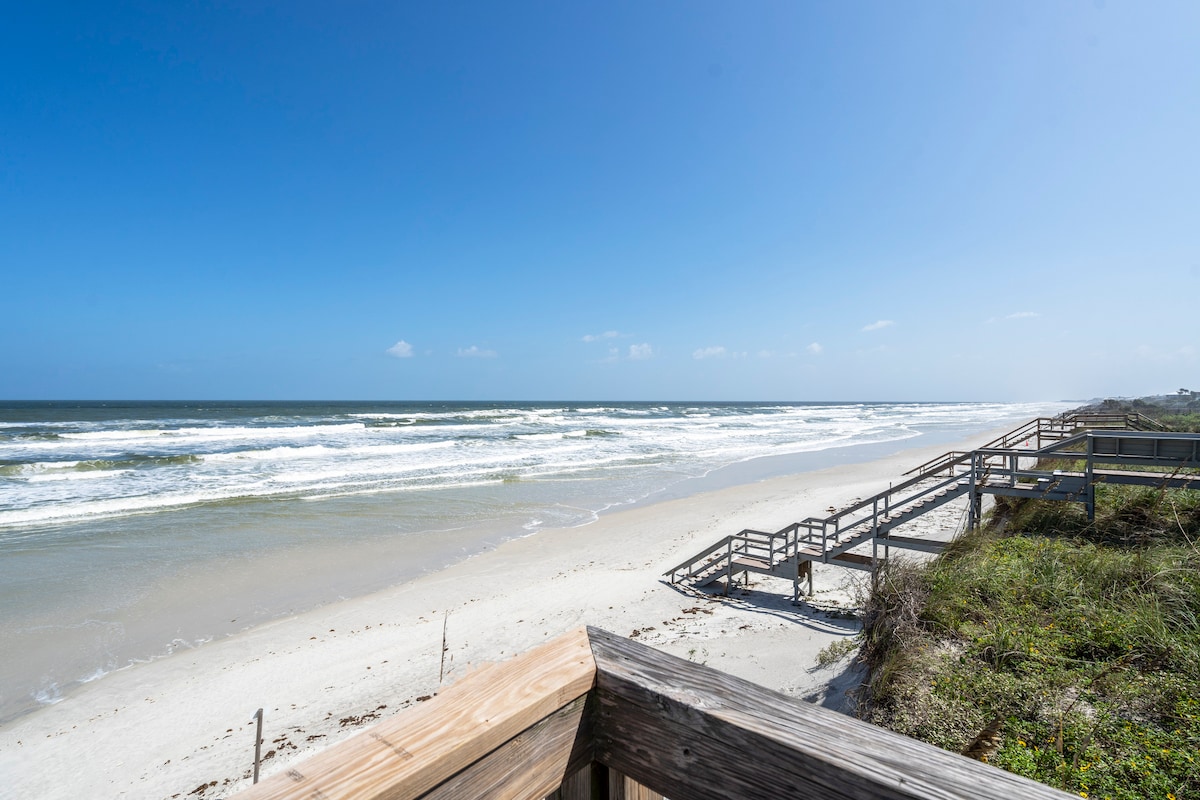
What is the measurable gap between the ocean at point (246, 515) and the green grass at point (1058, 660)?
11000 mm

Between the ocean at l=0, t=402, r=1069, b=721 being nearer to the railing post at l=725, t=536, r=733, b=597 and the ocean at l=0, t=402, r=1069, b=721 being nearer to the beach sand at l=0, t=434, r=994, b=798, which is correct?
the beach sand at l=0, t=434, r=994, b=798

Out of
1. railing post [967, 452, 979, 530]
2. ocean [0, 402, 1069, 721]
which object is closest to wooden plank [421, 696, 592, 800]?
ocean [0, 402, 1069, 721]

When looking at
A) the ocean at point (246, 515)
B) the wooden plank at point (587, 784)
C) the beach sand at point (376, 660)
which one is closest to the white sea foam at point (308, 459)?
the ocean at point (246, 515)

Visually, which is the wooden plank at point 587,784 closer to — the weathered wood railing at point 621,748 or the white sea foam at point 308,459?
the weathered wood railing at point 621,748

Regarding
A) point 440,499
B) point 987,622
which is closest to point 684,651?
point 987,622

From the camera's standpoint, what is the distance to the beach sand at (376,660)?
7332 mm

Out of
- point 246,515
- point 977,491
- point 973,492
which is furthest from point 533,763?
point 246,515

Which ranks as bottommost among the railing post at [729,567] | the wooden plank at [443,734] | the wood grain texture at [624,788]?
the railing post at [729,567]

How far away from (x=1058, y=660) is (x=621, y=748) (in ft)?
19.6

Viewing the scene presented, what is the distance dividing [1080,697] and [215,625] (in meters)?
13.2

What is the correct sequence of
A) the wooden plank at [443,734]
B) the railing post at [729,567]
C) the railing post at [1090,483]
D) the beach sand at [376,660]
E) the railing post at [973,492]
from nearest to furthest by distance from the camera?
the wooden plank at [443,734] → the beach sand at [376,660] → the railing post at [1090,483] → the railing post at [973,492] → the railing post at [729,567]

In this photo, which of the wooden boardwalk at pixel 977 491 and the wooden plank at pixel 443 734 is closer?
the wooden plank at pixel 443 734

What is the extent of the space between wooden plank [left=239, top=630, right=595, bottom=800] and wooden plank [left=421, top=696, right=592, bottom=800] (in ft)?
0.07

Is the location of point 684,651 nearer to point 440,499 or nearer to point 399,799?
point 399,799
